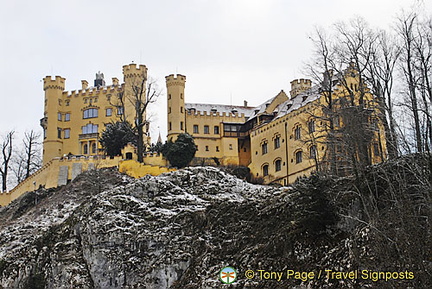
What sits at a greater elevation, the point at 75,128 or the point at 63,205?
the point at 75,128

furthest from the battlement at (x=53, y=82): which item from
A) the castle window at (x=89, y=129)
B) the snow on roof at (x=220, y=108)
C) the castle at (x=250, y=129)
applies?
the snow on roof at (x=220, y=108)

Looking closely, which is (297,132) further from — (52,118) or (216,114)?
(52,118)

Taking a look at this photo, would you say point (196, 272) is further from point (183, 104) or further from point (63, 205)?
point (183, 104)

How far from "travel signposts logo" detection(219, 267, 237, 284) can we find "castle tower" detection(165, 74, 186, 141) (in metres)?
→ 30.0

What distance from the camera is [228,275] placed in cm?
2509

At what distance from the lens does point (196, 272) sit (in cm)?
2700

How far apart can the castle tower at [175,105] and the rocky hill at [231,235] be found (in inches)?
575

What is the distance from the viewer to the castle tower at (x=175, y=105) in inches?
2185

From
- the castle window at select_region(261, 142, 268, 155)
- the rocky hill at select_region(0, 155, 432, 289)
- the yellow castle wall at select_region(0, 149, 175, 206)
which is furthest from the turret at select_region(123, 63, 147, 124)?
the rocky hill at select_region(0, 155, 432, 289)

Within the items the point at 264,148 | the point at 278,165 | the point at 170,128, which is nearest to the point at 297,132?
the point at 278,165

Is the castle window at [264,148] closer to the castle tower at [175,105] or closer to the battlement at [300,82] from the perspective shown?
the castle tower at [175,105]

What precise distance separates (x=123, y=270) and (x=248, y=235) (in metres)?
6.79

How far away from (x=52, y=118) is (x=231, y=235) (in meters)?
34.5

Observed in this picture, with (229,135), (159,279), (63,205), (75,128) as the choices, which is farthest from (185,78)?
(159,279)
